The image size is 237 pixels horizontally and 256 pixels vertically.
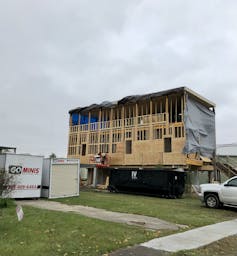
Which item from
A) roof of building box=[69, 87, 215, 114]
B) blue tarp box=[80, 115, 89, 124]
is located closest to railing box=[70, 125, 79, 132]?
blue tarp box=[80, 115, 89, 124]

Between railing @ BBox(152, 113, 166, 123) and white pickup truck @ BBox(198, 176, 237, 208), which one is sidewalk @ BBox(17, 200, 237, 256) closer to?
white pickup truck @ BBox(198, 176, 237, 208)

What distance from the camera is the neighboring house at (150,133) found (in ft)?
72.7

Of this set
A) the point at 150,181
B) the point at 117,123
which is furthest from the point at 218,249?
the point at 117,123

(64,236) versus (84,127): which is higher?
(84,127)

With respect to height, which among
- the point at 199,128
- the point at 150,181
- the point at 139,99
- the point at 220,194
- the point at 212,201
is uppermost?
the point at 139,99

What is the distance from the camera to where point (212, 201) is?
14.1m

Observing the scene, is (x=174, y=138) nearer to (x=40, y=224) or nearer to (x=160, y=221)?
(x=160, y=221)

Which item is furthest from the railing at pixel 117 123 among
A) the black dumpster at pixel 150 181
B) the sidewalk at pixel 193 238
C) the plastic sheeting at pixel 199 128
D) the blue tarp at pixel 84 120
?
the sidewalk at pixel 193 238

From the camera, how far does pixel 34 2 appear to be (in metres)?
10.4

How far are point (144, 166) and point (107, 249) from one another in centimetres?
1774

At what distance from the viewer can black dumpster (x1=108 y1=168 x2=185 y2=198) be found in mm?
19250

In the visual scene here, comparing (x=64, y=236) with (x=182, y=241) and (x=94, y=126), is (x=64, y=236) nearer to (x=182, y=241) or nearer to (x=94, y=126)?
(x=182, y=241)

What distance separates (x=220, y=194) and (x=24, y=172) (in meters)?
10.4

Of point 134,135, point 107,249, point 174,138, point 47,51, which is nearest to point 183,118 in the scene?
point 174,138
